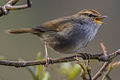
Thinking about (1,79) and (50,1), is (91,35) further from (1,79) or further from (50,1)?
(50,1)

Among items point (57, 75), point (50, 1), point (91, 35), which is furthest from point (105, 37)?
point (57, 75)

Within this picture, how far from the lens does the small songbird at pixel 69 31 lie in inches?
128

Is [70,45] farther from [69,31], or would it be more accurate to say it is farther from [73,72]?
[73,72]

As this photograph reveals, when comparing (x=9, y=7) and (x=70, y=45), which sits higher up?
(x=9, y=7)

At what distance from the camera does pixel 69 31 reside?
3482mm

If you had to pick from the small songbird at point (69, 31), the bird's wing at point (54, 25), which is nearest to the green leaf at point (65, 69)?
the small songbird at point (69, 31)

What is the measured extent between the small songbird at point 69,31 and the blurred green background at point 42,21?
10.2 feet

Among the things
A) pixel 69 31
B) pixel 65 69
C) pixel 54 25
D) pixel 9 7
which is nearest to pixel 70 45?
pixel 69 31

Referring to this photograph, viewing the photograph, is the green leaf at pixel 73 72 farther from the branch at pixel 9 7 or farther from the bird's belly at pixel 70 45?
the bird's belly at pixel 70 45

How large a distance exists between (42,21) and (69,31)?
5.03 meters

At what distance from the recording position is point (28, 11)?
28.9 ft

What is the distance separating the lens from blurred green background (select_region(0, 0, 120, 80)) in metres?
7.43

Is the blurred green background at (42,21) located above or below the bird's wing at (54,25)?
below

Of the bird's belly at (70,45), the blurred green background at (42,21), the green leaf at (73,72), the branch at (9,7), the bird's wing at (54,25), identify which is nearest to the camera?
the branch at (9,7)
